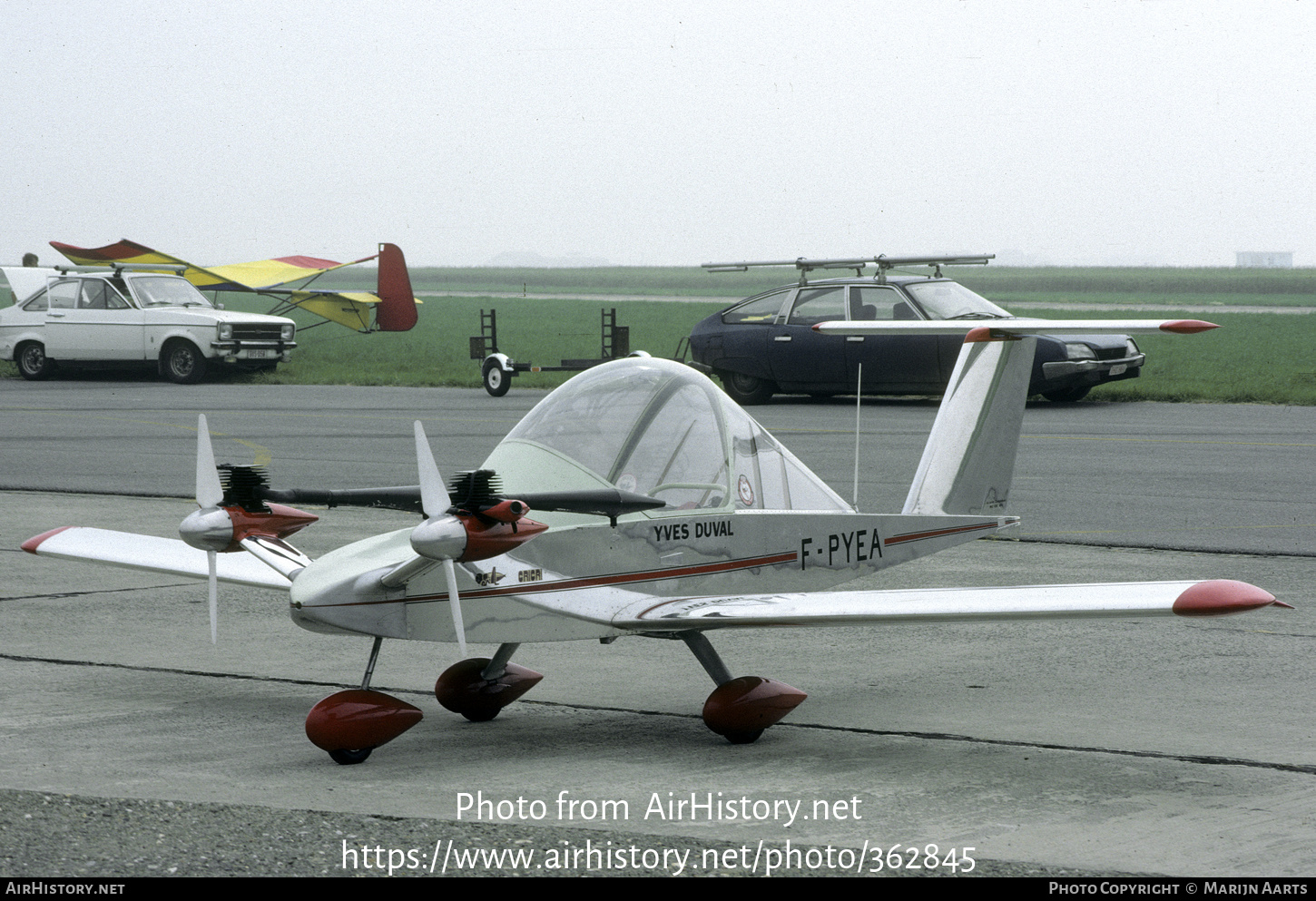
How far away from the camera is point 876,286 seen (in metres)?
21.0

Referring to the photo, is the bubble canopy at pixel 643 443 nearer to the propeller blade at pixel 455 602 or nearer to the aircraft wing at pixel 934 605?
the aircraft wing at pixel 934 605

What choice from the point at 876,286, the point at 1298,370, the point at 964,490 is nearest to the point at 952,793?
the point at 964,490

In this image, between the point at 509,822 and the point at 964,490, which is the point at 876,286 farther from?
the point at 509,822

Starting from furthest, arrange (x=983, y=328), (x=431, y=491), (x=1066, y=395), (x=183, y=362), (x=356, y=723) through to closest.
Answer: (x=183, y=362)
(x=1066, y=395)
(x=983, y=328)
(x=356, y=723)
(x=431, y=491)

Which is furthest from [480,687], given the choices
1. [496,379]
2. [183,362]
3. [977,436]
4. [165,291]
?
[165,291]

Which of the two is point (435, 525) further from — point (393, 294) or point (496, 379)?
point (393, 294)

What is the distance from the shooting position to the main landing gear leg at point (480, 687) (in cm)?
623

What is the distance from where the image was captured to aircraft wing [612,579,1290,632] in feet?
16.3

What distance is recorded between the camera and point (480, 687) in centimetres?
625

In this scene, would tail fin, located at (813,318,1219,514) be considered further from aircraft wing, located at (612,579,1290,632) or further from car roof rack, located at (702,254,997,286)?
car roof rack, located at (702,254,997,286)

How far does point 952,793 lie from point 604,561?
1653mm

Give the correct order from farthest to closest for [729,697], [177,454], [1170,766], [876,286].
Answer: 1. [876,286]
2. [177,454]
3. [729,697]
4. [1170,766]

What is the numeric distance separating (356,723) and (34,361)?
1029 inches

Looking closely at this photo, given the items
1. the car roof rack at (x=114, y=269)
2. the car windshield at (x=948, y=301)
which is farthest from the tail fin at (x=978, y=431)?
the car roof rack at (x=114, y=269)
